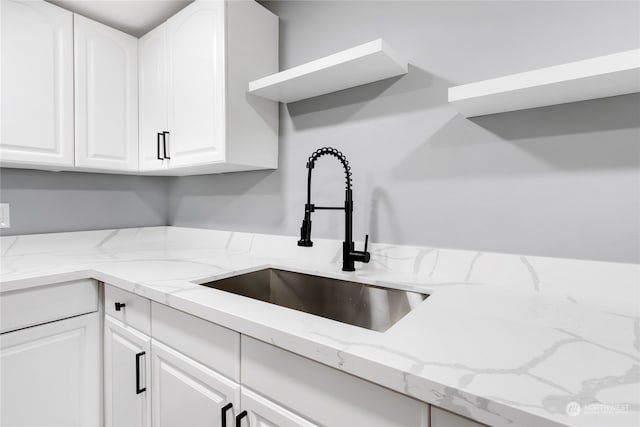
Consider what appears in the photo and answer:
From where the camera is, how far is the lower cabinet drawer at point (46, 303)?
1.14m

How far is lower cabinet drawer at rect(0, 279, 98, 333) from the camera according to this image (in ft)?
3.74

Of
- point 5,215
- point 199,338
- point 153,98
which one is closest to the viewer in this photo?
point 199,338

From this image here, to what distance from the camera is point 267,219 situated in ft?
5.62

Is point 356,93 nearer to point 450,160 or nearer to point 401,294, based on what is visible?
point 450,160

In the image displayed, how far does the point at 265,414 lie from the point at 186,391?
0.34m

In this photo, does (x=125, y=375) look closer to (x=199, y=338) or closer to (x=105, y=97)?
(x=199, y=338)

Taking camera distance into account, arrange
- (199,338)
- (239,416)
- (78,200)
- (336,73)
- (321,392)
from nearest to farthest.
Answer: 1. (321,392)
2. (239,416)
3. (199,338)
4. (336,73)
5. (78,200)

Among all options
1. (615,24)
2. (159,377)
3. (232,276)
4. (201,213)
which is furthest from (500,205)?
(201,213)

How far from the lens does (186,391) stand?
0.97 meters

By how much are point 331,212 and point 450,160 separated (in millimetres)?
543

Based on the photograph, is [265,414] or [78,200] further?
[78,200]

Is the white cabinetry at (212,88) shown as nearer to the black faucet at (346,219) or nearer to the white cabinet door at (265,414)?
the black faucet at (346,219)

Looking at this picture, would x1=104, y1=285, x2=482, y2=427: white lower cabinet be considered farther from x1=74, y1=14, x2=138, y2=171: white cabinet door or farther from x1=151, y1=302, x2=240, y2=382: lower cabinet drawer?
x1=74, y1=14, x2=138, y2=171: white cabinet door

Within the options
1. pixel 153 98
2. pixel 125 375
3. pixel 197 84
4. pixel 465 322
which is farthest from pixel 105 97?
pixel 465 322
